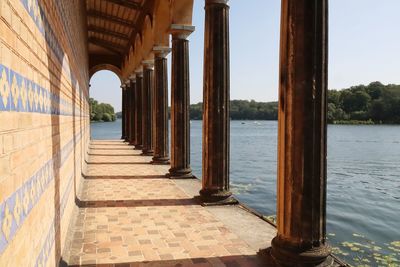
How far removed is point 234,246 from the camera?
496 centimetres

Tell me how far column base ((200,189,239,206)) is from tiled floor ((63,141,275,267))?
0.19m

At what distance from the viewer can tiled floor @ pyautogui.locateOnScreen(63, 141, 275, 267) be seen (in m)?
4.53

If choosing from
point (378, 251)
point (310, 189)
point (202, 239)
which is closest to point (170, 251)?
point (202, 239)

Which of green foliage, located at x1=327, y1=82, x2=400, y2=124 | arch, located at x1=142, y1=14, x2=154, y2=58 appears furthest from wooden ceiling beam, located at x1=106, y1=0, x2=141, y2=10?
green foliage, located at x1=327, y1=82, x2=400, y2=124

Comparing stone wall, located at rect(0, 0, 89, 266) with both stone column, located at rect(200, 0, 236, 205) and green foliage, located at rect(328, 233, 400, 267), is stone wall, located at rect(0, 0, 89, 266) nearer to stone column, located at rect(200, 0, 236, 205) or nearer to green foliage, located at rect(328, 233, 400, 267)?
stone column, located at rect(200, 0, 236, 205)

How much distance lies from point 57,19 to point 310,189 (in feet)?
11.1

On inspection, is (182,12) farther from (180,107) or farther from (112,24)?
(112,24)

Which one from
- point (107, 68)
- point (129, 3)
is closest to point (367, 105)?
point (107, 68)

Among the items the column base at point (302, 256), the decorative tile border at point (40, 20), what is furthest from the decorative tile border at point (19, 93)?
the column base at point (302, 256)

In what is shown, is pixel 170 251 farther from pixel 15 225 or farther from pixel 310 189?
pixel 15 225

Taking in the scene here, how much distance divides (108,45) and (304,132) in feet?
76.9

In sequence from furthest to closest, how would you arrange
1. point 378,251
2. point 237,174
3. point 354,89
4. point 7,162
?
A: 1. point 354,89
2. point 237,174
3. point 378,251
4. point 7,162

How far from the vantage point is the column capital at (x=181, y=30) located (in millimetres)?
9914

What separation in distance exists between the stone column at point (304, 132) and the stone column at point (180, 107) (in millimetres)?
6165
